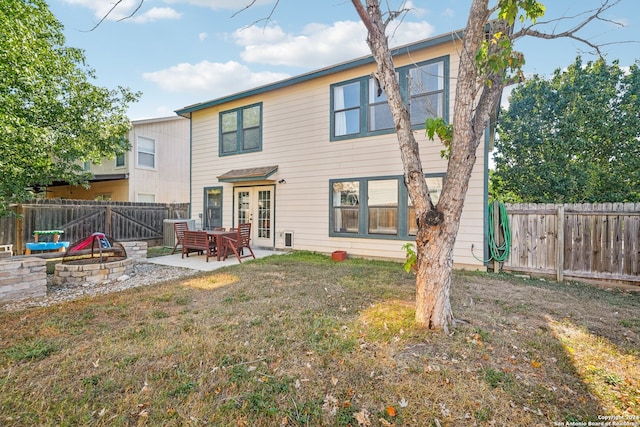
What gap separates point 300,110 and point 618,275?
8.25 metres

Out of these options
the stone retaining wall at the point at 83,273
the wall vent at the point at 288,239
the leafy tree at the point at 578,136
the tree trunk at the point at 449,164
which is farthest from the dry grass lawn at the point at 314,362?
the leafy tree at the point at 578,136

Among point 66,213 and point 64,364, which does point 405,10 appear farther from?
point 66,213

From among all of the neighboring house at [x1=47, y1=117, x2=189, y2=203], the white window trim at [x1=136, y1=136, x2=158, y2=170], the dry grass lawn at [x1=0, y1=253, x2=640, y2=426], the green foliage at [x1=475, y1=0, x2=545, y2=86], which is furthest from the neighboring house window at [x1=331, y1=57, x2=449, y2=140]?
the white window trim at [x1=136, y1=136, x2=158, y2=170]

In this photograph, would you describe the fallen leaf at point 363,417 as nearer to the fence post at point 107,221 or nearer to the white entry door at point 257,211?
the white entry door at point 257,211

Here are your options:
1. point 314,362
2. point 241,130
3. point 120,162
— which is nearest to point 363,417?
point 314,362

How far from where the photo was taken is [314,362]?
262cm

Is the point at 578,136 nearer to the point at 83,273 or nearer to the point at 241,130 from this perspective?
the point at 241,130

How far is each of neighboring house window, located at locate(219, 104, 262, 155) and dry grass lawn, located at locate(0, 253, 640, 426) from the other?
21.4 feet

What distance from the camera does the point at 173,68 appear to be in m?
11.8

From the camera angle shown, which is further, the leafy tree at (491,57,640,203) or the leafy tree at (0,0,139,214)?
the leafy tree at (491,57,640,203)

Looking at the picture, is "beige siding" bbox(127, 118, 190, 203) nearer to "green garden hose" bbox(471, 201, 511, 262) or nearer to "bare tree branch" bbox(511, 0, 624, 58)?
"green garden hose" bbox(471, 201, 511, 262)

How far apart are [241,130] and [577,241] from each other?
953cm

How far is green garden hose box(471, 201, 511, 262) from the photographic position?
6.44 meters

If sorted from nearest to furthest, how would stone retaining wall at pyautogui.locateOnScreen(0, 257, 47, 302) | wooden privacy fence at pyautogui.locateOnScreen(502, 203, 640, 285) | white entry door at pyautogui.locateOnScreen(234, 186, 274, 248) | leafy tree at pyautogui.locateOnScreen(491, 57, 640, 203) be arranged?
stone retaining wall at pyautogui.locateOnScreen(0, 257, 47, 302) → wooden privacy fence at pyautogui.locateOnScreen(502, 203, 640, 285) → white entry door at pyautogui.locateOnScreen(234, 186, 274, 248) → leafy tree at pyautogui.locateOnScreen(491, 57, 640, 203)
